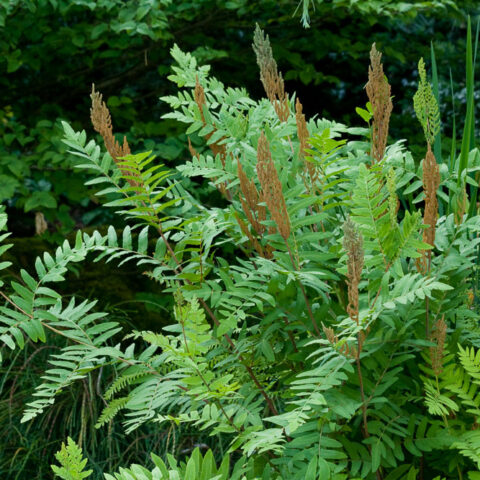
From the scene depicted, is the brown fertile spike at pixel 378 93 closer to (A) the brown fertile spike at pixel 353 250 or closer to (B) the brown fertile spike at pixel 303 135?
(B) the brown fertile spike at pixel 303 135

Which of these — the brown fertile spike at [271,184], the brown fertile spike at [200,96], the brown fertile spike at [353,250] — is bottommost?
the brown fertile spike at [353,250]

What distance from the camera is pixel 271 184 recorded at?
1.10 metres

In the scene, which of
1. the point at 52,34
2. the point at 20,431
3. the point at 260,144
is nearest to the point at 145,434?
the point at 20,431

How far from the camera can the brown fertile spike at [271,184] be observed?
3.57 ft

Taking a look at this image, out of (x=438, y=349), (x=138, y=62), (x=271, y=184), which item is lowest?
(x=438, y=349)

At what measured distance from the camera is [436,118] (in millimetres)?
1230

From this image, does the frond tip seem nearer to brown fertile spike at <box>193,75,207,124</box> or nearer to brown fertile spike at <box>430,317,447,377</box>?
brown fertile spike at <box>430,317,447,377</box>

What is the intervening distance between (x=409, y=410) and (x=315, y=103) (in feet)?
14.0

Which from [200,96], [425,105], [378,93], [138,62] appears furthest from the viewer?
[138,62]

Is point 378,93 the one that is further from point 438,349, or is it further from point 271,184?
point 438,349

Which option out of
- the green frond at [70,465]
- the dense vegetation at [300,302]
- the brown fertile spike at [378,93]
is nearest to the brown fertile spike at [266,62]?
the dense vegetation at [300,302]

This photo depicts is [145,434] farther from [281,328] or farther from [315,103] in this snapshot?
[315,103]

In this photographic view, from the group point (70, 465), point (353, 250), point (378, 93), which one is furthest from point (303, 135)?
point (70, 465)

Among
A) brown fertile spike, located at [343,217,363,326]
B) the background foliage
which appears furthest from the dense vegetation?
the background foliage
